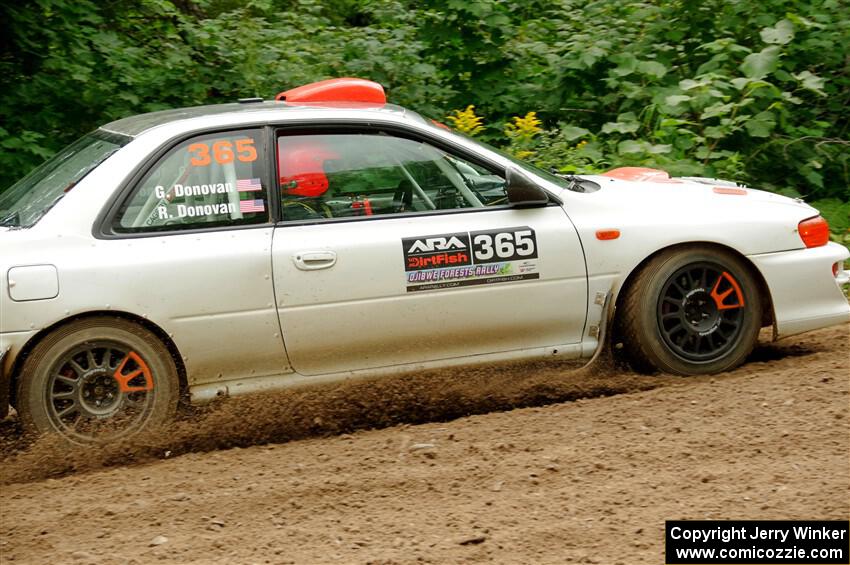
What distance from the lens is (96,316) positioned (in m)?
4.95

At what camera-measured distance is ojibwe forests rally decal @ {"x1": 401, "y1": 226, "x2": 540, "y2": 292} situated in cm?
528

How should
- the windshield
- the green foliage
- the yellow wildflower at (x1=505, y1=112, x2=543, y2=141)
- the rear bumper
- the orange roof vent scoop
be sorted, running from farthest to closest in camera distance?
the yellow wildflower at (x1=505, y1=112, x2=543, y2=141)
the green foliage
the orange roof vent scoop
the rear bumper
the windshield

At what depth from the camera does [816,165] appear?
9.14 m

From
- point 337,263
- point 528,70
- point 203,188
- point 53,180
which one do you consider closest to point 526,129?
point 528,70

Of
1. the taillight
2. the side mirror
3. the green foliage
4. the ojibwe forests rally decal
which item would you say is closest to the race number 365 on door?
the ojibwe forests rally decal

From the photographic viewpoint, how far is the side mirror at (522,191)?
538cm

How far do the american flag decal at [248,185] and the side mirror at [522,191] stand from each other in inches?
48.9

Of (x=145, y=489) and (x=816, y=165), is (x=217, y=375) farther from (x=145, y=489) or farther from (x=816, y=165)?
(x=816, y=165)

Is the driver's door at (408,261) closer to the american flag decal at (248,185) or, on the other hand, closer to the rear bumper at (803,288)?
the american flag decal at (248,185)

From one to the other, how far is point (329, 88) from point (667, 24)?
531 centimetres

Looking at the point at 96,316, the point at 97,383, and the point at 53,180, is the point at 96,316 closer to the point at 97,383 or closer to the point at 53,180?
the point at 97,383

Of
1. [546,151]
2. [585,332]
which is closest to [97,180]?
[585,332]

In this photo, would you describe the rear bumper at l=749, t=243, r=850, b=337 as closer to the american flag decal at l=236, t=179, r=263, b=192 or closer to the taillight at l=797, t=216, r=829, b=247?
the taillight at l=797, t=216, r=829, b=247

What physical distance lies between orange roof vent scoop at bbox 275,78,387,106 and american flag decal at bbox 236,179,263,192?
716 millimetres
